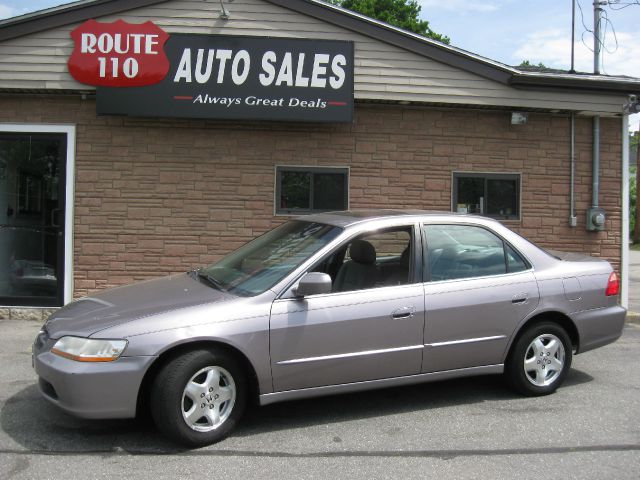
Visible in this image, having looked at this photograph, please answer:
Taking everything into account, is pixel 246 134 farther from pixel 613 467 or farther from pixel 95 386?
pixel 613 467

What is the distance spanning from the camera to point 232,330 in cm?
403

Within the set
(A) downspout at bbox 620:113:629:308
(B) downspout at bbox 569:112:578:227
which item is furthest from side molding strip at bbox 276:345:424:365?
(A) downspout at bbox 620:113:629:308

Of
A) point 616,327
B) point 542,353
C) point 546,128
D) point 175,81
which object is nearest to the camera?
point 542,353

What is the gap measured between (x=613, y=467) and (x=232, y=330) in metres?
2.58

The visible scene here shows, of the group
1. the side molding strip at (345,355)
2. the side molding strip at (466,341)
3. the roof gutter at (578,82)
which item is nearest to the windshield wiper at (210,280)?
the side molding strip at (345,355)

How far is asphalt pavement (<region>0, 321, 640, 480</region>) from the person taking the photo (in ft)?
12.1

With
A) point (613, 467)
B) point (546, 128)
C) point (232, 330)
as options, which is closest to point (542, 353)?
point (613, 467)

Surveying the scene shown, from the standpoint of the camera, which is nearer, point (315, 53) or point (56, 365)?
point (56, 365)

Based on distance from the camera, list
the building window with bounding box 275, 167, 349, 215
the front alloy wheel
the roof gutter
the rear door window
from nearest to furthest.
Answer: the front alloy wheel < the rear door window < the roof gutter < the building window with bounding box 275, 167, 349, 215

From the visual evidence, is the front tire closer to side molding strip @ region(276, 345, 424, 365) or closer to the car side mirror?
side molding strip @ region(276, 345, 424, 365)

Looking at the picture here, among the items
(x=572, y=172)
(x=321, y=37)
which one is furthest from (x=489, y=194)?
(x=321, y=37)

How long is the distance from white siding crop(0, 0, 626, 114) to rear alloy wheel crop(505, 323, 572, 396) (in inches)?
174

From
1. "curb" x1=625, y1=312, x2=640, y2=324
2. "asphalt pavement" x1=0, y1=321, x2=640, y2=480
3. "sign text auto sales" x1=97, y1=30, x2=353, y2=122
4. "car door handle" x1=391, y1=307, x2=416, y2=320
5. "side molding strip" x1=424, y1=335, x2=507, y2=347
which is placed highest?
"sign text auto sales" x1=97, y1=30, x2=353, y2=122

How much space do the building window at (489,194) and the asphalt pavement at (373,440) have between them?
4070 millimetres
